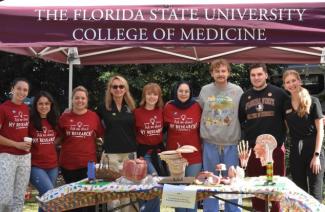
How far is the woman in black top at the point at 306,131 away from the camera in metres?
4.82

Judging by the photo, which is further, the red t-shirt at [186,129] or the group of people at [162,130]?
the red t-shirt at [186,129]

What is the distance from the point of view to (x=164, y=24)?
13.4 ft

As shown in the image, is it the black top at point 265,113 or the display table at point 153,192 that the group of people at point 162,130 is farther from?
the display table at point 153,192

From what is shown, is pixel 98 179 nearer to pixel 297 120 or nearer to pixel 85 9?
pixel 85 9

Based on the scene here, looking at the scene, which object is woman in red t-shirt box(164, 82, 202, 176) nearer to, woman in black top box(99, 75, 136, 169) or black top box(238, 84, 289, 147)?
woman in black top box(99, 75, 136, 169)

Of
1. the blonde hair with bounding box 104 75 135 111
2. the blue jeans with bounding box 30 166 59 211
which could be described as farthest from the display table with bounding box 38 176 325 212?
the blonde hair with bounding box 104 75 135 111

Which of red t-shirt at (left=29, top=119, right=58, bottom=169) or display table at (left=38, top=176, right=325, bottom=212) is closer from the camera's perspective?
display table at (left=38, top=176, right=325, bottom=212)

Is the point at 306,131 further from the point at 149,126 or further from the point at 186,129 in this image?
the point at 149,126

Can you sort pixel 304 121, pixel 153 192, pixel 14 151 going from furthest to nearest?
1. pixel 14 151
2. pixel 304 121
3. pixel 153 192

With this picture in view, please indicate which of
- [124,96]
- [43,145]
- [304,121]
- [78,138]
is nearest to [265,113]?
[304,121]

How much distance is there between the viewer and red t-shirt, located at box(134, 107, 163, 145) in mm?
5230

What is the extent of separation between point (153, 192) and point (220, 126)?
1.36 m

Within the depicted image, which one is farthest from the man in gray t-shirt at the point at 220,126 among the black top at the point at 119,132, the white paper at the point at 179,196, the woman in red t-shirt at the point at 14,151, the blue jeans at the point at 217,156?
the woman in red t-shirt at the point at 14,151

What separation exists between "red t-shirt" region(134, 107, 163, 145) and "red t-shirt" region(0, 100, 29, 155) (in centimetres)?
115
